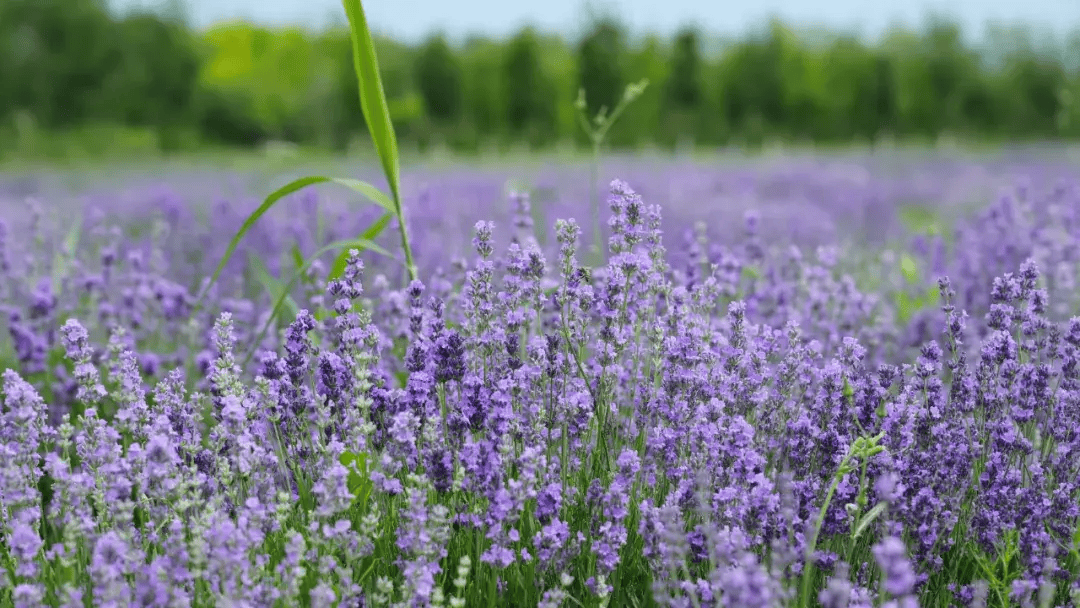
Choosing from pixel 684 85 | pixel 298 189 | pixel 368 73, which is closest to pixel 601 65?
pixel 684 85

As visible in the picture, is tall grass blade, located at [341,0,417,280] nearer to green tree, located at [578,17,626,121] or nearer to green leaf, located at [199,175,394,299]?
green leaf, located at [199,175,394,299]

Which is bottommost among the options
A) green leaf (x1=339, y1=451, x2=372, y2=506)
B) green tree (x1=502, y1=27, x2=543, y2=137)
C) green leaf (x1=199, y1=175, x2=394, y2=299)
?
green leaf (x1=339, y1=451, x2=372, y2=506)

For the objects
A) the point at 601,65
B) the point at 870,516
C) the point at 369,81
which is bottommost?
the point at 870,516

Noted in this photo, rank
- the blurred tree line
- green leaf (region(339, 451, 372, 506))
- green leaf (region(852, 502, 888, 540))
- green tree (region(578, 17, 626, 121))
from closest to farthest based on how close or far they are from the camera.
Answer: green leaf (region(852, 502, 888, 540))
green leaf (region(339, 451, 372, 506))
green tree (region(578, 17, 626, 121))
the blurred tree line

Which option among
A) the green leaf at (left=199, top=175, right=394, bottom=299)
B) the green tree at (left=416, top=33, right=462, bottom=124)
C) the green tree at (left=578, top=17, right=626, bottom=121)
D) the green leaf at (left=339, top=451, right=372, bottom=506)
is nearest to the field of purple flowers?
the green leaf at (left=339, top=451, right=372, bottom=506)

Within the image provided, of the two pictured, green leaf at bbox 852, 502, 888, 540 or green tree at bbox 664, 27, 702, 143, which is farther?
green tree at bbox 664, 27, 702, 143

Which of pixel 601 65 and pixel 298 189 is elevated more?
pixel 601 65

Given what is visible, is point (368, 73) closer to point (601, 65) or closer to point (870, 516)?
point (870, 516)

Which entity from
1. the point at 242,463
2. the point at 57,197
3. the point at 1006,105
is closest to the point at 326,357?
the point at 242,463

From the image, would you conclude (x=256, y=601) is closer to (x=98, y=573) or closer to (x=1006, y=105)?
(x=98, y=573)
